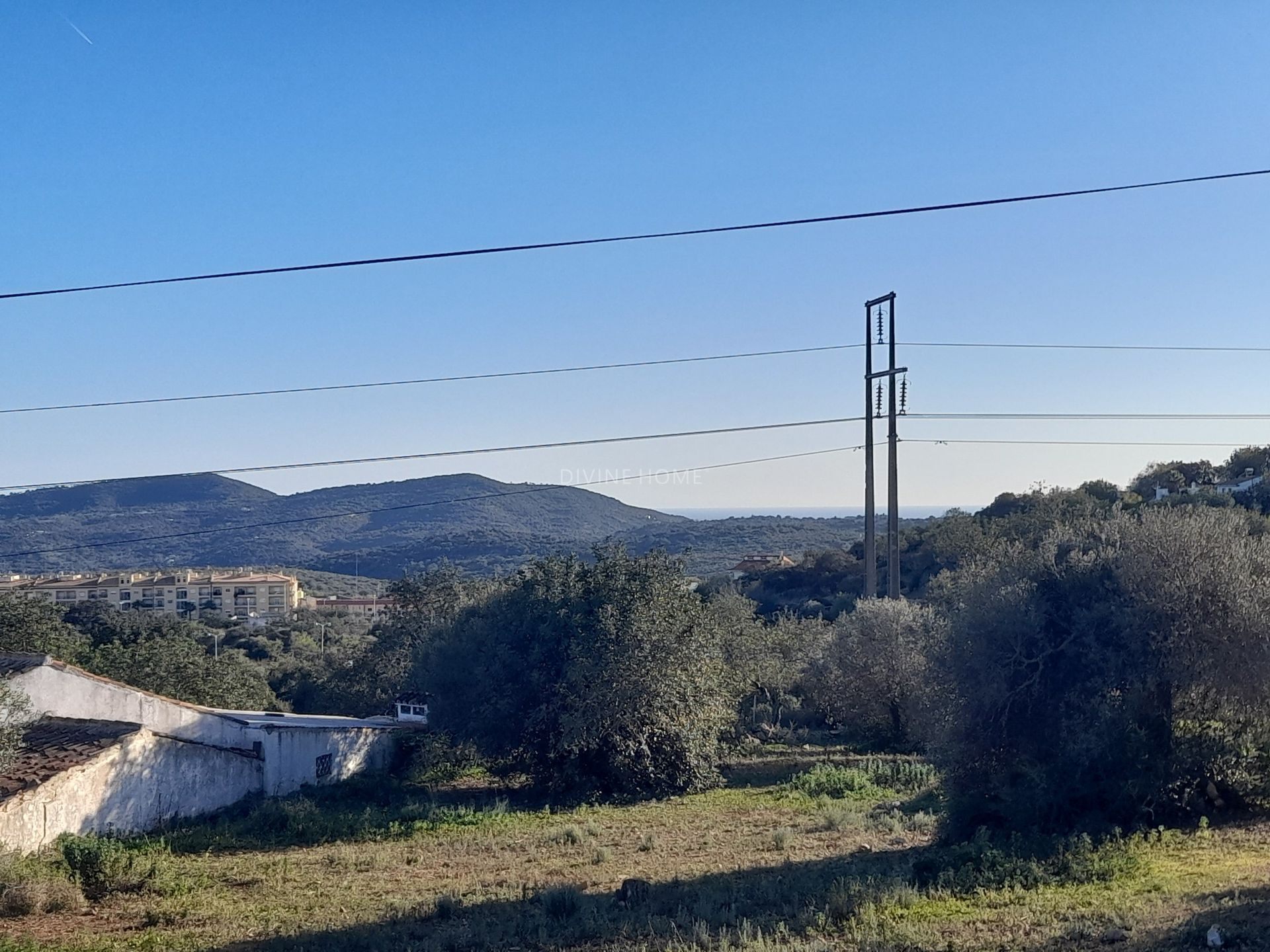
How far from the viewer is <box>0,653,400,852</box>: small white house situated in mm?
16172

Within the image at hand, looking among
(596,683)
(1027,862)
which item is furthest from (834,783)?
(1027,862)

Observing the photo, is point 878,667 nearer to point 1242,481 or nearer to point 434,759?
point 434,759

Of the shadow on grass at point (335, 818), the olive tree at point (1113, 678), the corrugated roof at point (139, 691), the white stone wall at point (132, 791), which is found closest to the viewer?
the olive tree at point (1113, 678)

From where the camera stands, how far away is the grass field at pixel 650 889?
29.3ft

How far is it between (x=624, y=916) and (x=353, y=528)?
10284 centimetres

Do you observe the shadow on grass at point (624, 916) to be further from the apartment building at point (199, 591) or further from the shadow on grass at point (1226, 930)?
the apartment building at point (199, 591)

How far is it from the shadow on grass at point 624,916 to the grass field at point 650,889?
38 millimetres

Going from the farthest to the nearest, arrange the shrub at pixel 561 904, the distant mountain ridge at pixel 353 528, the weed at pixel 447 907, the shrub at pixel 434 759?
the distant mountain ridge at pixel 353 528 < the shrub at pixel 434 759 < the weed at pixel 447 907 < the shrub at pixel 561 904

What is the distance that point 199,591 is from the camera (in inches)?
3226

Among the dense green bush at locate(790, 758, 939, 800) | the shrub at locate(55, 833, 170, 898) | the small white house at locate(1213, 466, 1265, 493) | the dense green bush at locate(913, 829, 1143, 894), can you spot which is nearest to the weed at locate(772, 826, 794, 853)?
the dense green bush at locate(913, 829, 1143, 894)

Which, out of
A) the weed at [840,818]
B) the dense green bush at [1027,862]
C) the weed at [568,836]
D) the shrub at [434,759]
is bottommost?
the shrub at [434,759]

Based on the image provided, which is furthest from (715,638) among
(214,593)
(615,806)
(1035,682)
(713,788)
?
(214,593)

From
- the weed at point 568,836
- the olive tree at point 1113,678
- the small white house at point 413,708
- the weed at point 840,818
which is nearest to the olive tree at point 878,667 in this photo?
→ the weed at point 840,818

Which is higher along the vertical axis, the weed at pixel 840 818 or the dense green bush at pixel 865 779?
the weed at pixel 840 818
